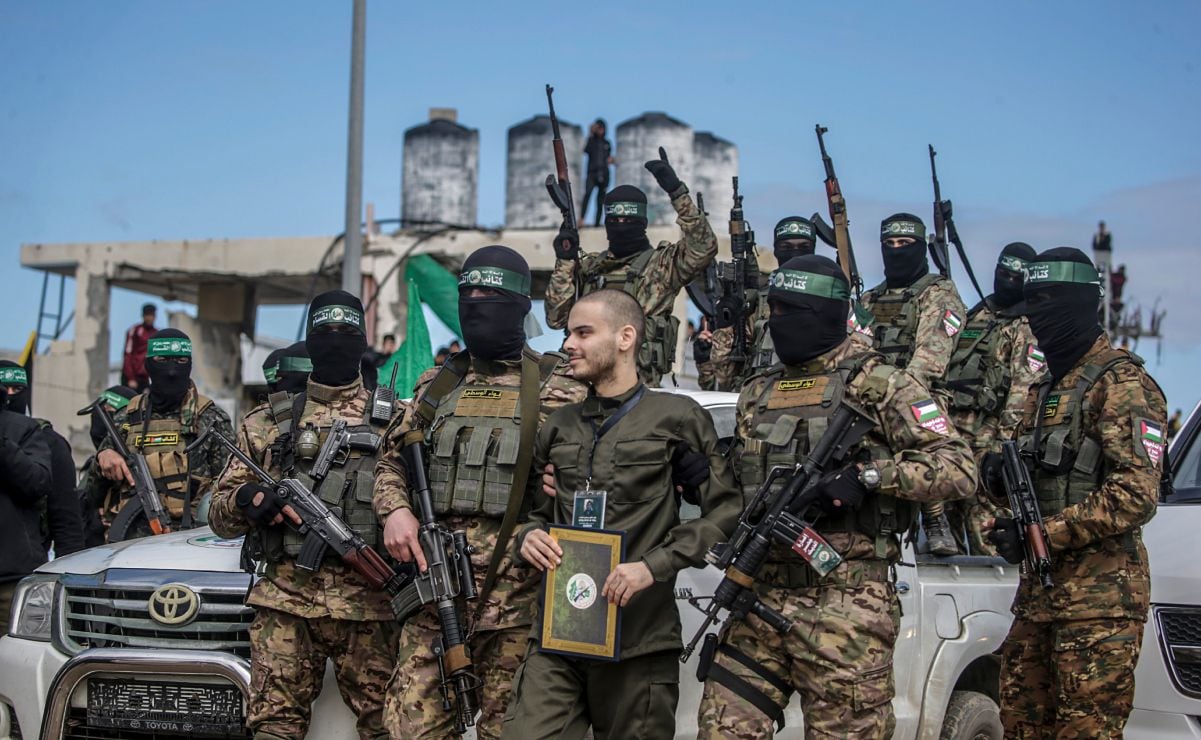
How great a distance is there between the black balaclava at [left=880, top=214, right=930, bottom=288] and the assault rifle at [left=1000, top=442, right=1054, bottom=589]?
2682 mm

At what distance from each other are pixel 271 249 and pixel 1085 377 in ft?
57.8

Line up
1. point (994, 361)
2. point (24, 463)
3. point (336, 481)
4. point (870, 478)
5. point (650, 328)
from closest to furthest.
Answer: point (870, 478)
point (336, 481)
point (24, 463)
point (994, 361)
point (650, 328)

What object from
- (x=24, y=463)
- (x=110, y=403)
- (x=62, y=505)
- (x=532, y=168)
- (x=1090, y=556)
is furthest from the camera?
(x=532, y=168)

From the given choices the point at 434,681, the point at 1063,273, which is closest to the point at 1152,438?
the point at 1063,273

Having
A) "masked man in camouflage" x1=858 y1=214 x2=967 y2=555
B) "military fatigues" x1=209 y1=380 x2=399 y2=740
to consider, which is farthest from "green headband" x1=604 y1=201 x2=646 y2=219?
"military fatigues" x1=209 y1=380 x2=399 y2=740

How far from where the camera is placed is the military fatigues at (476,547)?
4.71m

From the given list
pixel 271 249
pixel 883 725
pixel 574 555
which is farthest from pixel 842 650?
pixel 271 249

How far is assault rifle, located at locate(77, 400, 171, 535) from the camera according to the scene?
26.0 feet

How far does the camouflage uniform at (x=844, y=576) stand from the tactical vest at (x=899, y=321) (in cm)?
304

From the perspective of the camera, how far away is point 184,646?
17.6 ft

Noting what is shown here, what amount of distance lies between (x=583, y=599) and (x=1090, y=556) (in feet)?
6.50

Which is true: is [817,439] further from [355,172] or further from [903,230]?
[355,172]

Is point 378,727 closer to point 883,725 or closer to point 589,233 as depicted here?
point 883,725

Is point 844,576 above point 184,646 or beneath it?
above
